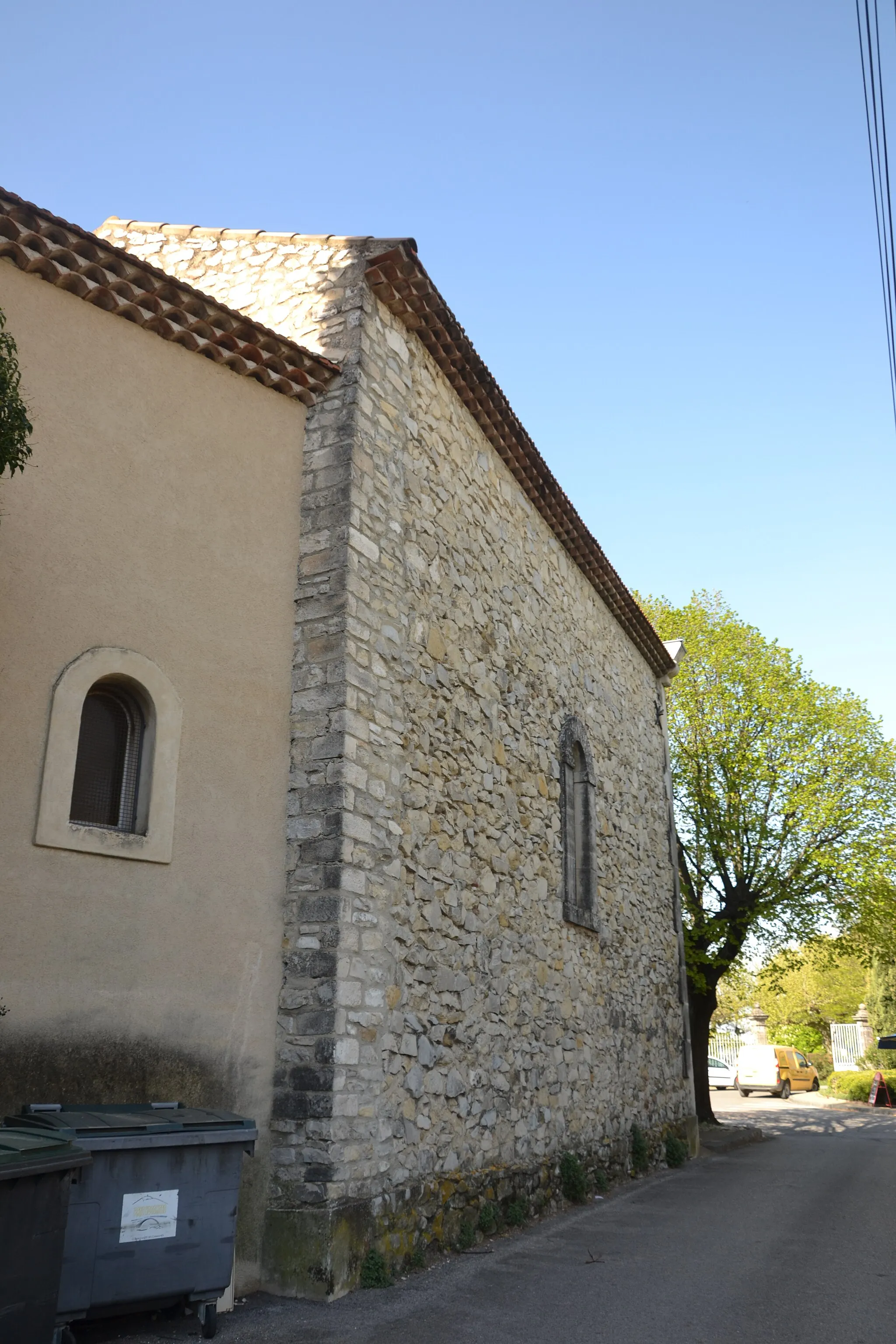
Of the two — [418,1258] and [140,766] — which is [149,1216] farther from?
[418,1258]

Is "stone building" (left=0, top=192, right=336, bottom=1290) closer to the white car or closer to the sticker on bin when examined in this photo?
the sticker on bin

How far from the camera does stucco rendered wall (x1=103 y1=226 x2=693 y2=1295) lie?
18.6 feet

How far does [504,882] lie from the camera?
804 cm

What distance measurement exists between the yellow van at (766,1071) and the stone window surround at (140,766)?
2519 centimetres

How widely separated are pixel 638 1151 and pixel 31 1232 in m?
8.21

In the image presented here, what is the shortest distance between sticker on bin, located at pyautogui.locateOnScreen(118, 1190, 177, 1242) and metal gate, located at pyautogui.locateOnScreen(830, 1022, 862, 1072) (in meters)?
34.1

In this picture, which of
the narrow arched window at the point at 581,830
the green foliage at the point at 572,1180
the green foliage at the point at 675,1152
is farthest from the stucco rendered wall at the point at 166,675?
the green foliage at the point at 675,1152

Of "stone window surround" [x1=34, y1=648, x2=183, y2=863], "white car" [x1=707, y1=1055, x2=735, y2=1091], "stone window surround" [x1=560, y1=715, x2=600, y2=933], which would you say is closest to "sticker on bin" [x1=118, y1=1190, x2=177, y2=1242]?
"stone window surround" [x1=34, y1=648, x2=183, y2=863]

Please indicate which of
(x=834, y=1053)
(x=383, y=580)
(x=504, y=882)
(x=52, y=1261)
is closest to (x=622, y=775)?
(x=504, y=882)

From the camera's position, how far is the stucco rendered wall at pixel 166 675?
15.6 ft

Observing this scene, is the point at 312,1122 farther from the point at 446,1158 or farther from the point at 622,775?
the point at 622,775

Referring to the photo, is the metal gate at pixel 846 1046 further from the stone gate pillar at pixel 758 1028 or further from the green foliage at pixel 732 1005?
the green foliage at pixel 732 1005

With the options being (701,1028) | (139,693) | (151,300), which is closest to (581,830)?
(139,693)

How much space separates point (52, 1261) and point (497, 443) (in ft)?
22.8
